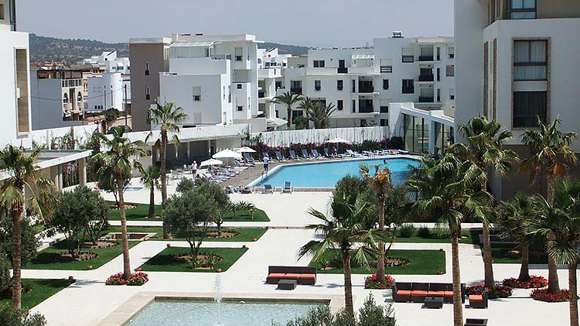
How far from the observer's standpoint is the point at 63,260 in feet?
120

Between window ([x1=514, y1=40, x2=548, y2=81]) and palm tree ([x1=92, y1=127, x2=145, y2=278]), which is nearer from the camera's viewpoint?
palm tree ([x1=92, y1=127, x2=145, y2=278])

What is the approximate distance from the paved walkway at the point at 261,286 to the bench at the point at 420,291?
1.52 feet

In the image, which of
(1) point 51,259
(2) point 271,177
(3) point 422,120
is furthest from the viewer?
(3) point 422,120

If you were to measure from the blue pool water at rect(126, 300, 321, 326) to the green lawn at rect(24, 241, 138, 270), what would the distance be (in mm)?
6564

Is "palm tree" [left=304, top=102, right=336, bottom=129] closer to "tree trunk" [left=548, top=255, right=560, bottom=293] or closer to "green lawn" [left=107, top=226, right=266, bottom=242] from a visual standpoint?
"green lawn" [left=107, top=226, right=266, bottom=242]

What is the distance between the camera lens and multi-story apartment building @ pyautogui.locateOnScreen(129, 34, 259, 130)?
7319 centimetres

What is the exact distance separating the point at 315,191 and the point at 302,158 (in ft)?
54.8

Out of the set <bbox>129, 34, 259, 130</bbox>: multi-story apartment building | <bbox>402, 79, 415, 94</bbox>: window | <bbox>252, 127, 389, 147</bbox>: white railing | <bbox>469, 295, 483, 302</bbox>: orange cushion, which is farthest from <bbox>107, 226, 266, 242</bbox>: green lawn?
<bbox>402, 79, 415, 94</bbox>: window

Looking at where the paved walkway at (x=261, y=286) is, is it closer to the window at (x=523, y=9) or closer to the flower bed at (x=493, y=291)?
the flower bed at (x=493, y=291)

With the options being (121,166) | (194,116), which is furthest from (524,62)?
(194,116)

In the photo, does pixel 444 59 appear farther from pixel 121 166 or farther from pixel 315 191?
pixel 121 166

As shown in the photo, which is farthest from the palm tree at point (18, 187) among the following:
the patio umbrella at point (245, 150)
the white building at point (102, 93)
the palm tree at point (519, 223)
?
the white building at point (102, 93)

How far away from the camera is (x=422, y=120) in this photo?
71.3m

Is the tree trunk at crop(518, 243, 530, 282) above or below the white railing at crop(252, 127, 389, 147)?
below
